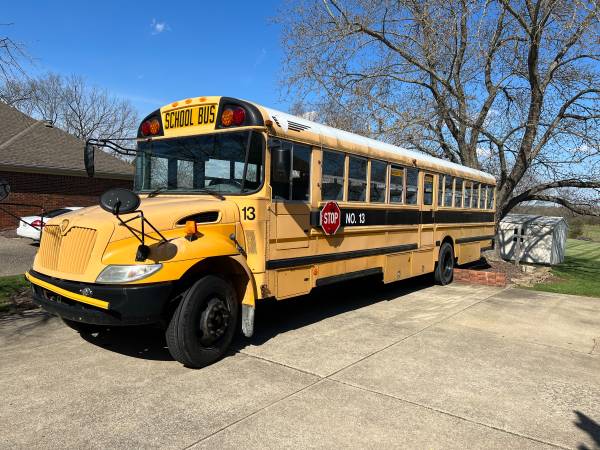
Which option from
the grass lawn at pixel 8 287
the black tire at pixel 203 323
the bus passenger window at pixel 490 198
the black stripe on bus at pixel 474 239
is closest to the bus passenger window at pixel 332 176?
the black tire at pixel 203 323

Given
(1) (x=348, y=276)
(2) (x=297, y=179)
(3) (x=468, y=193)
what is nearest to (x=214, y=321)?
(2) (x=297, y=179)

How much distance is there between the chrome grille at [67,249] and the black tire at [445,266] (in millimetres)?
6992

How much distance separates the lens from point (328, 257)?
5863 millimetres

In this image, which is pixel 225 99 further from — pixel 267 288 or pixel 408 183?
pixel 408 183

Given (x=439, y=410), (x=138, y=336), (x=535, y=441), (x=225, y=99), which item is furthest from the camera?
(x=138, y=336)

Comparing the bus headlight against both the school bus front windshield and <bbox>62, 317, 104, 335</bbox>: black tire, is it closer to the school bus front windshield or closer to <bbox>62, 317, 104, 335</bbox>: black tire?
the school bus front windshield

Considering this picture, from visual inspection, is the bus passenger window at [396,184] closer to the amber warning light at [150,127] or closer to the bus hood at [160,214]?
the bus hood at [160,214]

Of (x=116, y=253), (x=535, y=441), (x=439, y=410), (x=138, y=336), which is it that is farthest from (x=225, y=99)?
(x=535, y=441)

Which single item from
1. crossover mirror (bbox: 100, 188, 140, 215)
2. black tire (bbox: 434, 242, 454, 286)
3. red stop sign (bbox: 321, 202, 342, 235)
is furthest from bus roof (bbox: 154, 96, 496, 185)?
black tire (bbox: 434, 242, 454, 286)

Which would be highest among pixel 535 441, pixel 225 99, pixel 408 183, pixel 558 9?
pixel 558 9

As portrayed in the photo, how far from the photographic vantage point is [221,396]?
12.4ft

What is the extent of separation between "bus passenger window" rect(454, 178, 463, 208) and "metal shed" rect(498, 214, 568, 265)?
7070 mm

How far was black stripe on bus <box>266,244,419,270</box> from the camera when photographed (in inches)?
199

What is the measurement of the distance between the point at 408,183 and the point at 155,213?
4817 mm
